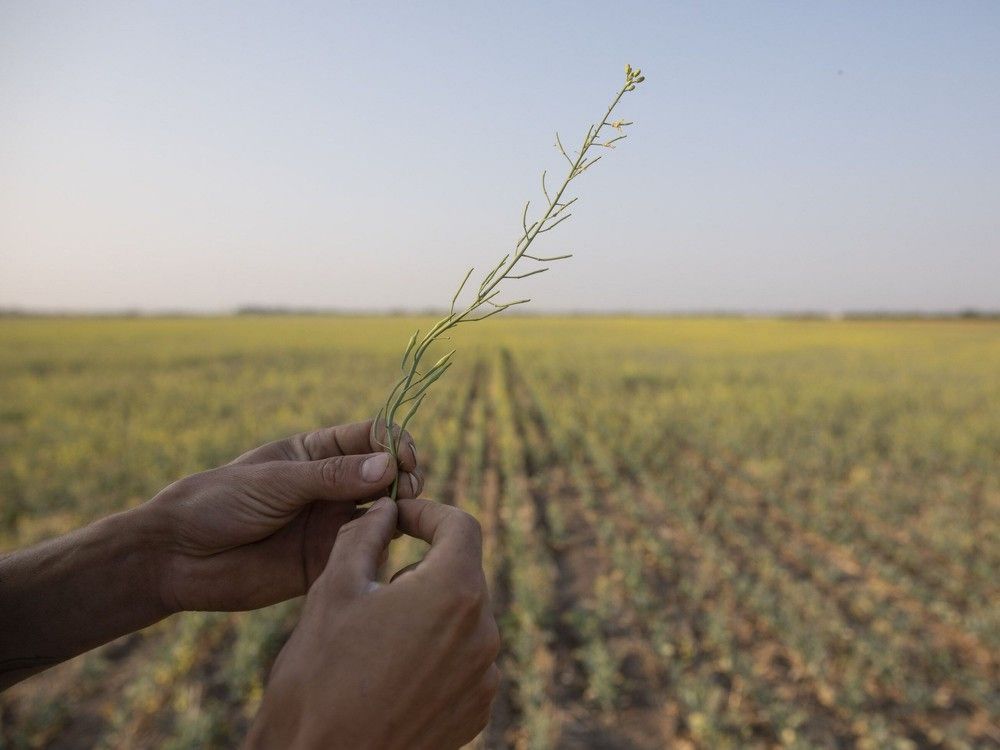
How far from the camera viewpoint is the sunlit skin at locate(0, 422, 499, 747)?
97 cm

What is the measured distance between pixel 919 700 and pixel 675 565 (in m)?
2.08

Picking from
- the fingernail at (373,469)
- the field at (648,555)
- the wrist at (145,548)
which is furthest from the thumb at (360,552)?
the field at (648,555)

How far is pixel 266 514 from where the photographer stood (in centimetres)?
163

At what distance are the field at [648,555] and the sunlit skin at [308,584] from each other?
1.89 m

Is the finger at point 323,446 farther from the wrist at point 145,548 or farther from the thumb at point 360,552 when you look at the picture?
the thumb at point 360,552

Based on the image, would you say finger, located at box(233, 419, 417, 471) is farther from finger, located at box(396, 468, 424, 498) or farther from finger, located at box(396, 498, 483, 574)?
finger, located at box(396, 498, 483, 574)

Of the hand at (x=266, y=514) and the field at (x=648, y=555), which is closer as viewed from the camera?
the hand at (x=266, y=514)

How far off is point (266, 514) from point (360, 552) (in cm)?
60

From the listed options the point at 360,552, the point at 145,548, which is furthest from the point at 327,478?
the point at 145,548

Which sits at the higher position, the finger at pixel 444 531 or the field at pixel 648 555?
the finger at pixel 444 531

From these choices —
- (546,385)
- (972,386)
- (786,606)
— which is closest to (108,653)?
(786,606)

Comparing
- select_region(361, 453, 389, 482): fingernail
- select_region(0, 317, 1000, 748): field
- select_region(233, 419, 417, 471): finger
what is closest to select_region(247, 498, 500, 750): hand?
select_region(361, 453, 389, 482): fingernail

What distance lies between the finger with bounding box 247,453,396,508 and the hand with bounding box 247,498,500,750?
1.13ft

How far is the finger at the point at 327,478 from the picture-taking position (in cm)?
151
